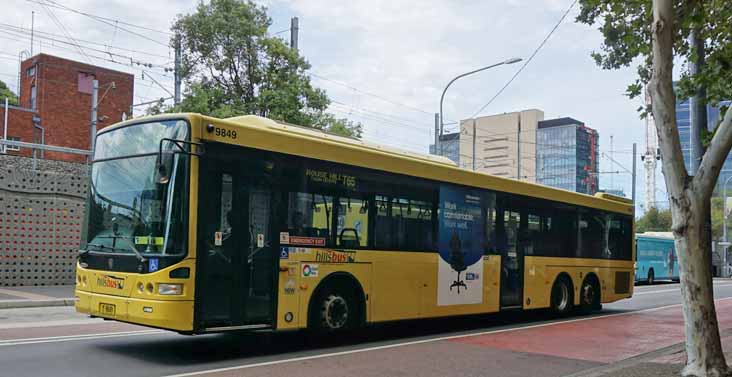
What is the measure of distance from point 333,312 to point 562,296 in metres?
8.33

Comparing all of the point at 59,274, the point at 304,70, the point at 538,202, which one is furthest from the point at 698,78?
the point at 59,274

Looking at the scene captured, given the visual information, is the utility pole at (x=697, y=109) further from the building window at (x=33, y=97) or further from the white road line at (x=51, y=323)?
the building window at (x=33, y=97)

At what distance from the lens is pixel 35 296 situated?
18.0 meters

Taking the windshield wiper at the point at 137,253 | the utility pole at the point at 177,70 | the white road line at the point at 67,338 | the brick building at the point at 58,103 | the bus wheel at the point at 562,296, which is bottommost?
the white road line at the point at 67,338

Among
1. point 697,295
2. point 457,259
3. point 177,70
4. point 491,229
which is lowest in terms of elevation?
point 697,295

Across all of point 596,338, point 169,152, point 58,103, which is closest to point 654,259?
point 596,338

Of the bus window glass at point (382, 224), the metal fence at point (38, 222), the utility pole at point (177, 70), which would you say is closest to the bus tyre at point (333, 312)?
the bus window glass at point (382, 224)

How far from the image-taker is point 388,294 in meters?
12.3

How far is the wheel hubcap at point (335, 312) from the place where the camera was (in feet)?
36.6

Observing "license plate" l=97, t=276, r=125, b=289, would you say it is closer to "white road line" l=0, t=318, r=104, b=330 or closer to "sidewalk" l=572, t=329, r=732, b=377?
"white road line" l=0, t=318, r=104, b=330

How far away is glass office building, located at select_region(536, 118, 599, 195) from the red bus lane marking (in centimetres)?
8887

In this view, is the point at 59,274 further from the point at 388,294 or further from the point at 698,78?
the point at 698,78

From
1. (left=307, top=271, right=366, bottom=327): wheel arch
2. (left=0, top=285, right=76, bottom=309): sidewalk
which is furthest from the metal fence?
(left=307, top=271, right=366, bottom=327): wheel arch

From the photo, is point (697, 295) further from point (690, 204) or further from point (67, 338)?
point (67, 338)
